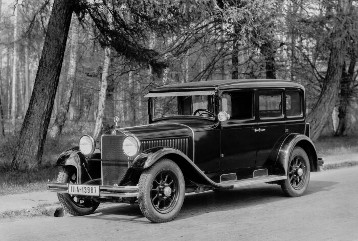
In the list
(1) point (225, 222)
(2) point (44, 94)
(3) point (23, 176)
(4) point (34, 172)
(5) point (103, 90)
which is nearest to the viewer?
(1) point (225, 222)

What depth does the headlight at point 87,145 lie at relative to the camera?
848cm

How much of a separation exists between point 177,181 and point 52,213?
206cm

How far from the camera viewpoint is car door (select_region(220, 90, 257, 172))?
29.6 ft

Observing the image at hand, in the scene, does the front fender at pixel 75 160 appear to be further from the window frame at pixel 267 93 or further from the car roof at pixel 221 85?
the window frame at pixel 267 93

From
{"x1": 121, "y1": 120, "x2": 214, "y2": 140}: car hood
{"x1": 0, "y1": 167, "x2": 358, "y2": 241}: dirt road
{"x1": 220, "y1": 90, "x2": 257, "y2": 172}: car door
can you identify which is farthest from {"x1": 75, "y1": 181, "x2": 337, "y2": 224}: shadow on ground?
{"x1": 121, "y1": 120, "x2": 214, "y2": 140}: car hood

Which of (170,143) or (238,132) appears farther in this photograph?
(238,132)

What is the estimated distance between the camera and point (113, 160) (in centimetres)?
820

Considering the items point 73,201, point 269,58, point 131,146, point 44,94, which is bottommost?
point 73,201

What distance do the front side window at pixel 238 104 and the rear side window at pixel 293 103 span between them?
1087mm

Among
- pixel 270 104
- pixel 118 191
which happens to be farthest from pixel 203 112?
pixel 118 191

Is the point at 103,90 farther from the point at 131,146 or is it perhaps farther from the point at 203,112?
the point at 131,146

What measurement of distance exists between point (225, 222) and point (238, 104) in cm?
233

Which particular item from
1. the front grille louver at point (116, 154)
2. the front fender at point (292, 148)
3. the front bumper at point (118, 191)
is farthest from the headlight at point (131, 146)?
the front fender at point (292, 148)

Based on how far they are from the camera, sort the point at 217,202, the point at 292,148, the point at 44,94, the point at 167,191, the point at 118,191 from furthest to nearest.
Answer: the point at 44,94, the point at 292,148, the point at 217,202, the point at 167,191, the point at 118,191
